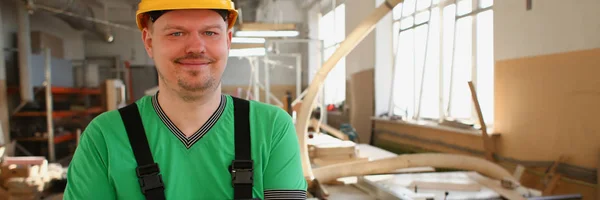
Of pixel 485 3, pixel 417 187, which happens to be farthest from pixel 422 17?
pixel 417 187

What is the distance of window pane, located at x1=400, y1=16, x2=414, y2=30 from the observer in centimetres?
643

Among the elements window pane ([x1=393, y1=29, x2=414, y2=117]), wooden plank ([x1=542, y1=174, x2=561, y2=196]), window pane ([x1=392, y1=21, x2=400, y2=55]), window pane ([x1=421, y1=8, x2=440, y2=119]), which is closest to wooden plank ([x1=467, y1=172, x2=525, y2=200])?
wooden plank ([x1=542, y1=174, x2=561, y2=196])

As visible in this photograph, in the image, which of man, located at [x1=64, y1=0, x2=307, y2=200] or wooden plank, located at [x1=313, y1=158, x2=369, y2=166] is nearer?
man, located at [x1=64, y1=0, x2=307, y2=200]

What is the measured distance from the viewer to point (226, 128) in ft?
3.88

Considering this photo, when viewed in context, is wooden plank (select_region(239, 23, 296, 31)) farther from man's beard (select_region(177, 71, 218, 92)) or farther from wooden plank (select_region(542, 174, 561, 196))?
man's beard (select_region(177, 71, 218, 92))

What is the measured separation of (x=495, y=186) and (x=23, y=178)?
4.38 meters

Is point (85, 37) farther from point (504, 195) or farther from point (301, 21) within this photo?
point (504, 195)

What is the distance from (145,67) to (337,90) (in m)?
5.81

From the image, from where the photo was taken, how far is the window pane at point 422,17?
6.03 m

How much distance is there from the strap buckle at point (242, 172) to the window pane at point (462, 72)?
14.6ft

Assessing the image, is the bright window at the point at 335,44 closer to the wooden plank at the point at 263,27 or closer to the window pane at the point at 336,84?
the window pane at the point at 336,84

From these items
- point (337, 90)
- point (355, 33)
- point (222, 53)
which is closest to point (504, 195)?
point (355, 33)

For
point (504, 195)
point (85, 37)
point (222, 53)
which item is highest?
point (85, 37)

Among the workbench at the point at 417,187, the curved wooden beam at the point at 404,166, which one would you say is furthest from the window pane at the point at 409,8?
the curved wooden beam at the point at 404,166
